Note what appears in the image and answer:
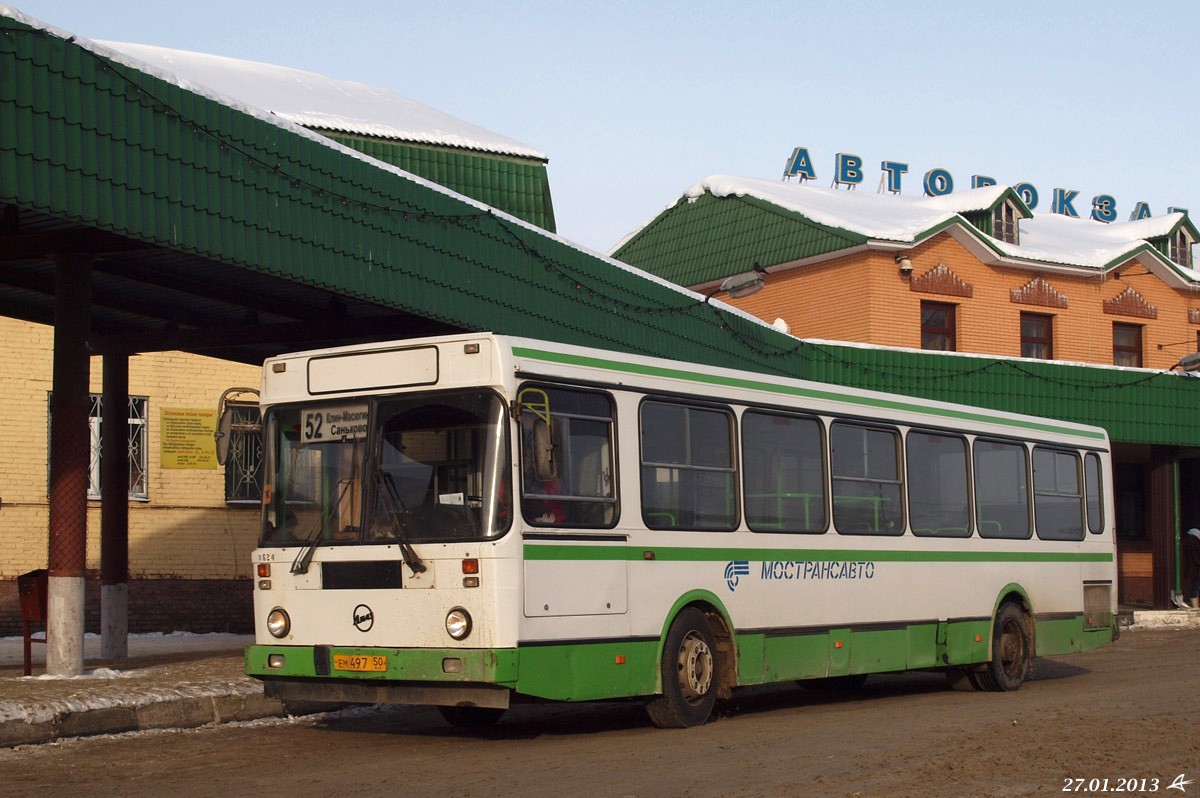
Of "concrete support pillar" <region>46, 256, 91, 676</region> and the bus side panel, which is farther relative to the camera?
"concrete support pillar" <region>46, 256, 91, 676</region>

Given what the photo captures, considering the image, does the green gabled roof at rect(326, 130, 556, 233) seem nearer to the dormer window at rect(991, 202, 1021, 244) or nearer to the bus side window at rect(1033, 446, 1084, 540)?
the bus side window at rect(1033, 446, 1084, 540)

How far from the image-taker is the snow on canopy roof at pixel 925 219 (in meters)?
37.2

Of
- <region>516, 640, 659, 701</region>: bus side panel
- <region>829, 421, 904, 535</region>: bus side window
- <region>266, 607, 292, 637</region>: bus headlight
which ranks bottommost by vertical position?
<region>516, 640, 659, 701</region>: bus side panel

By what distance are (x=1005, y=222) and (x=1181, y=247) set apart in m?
8.14

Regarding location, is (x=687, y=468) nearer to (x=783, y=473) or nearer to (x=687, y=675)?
(x=783, y=473)

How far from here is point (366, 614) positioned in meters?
10.8

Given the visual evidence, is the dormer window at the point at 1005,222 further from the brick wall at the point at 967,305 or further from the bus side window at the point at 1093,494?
the bus side window at the point at 1093,494

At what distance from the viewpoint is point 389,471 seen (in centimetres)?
1076

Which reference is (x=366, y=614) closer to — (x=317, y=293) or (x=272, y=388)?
(x=272, y=388)

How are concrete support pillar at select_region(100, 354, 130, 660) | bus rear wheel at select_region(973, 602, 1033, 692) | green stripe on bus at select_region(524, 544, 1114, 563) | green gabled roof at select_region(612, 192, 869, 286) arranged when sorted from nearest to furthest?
green stripe on bus at select_region(524, 544, 1114, 563)
bus rear wheel at select_region(973, 602, 1033, 692)
concrete support pillar at select_region(100, 354, 130, 660)
green gabled roof at select_region(612, 192, 869, 286)

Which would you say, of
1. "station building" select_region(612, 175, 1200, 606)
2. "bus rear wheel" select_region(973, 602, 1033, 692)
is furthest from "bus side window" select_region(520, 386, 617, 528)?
"station building" select_region(612, 175, 1200, 606)

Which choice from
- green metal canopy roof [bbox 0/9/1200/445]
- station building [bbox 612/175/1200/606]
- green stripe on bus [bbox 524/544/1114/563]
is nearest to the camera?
green stripe on bus [bbox 524/544/1114/563]

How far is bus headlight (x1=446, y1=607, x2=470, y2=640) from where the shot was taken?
10.3m

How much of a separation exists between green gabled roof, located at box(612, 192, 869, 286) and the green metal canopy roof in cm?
1399
